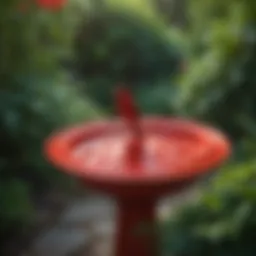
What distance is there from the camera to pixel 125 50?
6.10 m

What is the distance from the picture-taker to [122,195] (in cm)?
290

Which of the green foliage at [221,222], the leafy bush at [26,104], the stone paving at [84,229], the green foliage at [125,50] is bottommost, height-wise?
the green foliage at [221,222]

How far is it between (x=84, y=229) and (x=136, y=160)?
124cm

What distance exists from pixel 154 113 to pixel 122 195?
2687 mm

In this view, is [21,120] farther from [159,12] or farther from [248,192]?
[159,12]

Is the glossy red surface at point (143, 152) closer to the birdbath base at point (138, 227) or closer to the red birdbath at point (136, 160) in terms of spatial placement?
the red birdbath at point (136, 160)

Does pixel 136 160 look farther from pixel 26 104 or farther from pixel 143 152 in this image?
pixel 26 104

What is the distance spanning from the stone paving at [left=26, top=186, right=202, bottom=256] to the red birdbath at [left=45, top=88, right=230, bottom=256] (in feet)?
1.92

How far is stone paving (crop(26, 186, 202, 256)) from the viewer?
3.79m

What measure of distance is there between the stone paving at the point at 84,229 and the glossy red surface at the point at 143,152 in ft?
2.39

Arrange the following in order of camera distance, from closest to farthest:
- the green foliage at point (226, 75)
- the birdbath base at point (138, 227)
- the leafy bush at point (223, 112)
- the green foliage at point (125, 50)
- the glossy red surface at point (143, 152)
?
the glossy red surface at point (143, 152) < the leafy bush at point (223, 112) < the birdbath base at point (138, 227) < the green foliage at point (226, 75) < the green foliage at point (125, 50)

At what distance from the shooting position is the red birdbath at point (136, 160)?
110 inches

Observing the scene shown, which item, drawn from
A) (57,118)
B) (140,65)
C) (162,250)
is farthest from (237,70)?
(140,65)

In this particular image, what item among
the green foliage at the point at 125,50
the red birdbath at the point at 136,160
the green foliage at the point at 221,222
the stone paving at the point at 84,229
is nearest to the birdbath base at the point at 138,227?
the red birdbath at the point at 136,160
